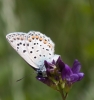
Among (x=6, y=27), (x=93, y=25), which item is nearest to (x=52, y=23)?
(x=93, y=25)

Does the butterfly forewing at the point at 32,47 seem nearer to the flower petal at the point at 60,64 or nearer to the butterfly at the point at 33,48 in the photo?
the butterfly at the point at 33,48

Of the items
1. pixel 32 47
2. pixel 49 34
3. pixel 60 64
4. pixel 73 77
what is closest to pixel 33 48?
pixel 32 47

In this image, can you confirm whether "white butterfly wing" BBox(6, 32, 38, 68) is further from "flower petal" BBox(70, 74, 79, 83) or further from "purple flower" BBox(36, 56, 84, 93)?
"flower petal" BBox(70, 74, 79, 83)

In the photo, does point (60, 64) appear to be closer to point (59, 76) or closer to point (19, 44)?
point (59, 76)

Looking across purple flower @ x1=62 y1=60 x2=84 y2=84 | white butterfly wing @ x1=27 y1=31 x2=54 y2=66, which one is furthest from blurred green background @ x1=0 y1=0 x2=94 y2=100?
purple flower @ x1=62 y1=60 x2=84 y2=84

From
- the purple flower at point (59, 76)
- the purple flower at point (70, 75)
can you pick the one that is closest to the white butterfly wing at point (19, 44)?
the purple flower at point (59, 76)
